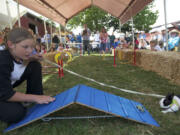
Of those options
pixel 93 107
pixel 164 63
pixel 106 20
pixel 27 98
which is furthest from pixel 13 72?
pixel 106 20

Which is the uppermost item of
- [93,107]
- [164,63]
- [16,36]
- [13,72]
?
[16,36]

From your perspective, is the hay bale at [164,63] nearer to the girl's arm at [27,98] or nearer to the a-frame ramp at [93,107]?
the a-frame ramp at [93,107]

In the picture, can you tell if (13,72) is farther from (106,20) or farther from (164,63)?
(106,20)

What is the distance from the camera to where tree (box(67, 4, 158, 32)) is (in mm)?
27891

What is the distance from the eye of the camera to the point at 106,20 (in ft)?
99.3

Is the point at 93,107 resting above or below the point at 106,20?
below

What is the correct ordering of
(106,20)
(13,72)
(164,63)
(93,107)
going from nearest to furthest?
(93,107) < (13,72) < (164,63) < (106,20)

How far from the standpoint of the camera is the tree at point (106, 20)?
27891 mm

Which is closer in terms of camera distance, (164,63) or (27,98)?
(27,98)

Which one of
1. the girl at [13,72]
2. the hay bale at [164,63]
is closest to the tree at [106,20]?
the hay bale at [164,63]

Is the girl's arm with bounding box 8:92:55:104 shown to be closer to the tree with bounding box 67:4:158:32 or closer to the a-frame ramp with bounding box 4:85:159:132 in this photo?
the a-frame ramp with bounding box 4:85:159:132

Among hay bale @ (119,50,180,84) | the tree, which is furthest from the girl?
the tree

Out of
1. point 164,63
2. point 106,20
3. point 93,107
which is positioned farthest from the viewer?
point 106,20

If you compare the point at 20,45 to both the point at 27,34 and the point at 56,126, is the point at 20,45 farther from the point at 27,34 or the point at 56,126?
the point at 56,126
